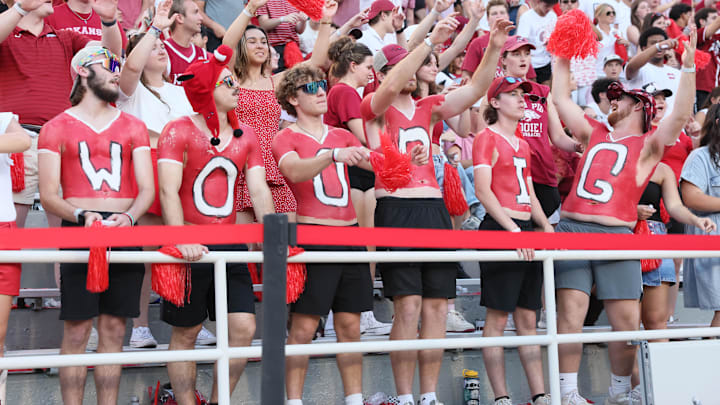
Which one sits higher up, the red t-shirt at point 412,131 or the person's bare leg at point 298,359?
the red t-shirt at point 412,131

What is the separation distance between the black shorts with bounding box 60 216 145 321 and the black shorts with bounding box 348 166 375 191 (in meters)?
1.84

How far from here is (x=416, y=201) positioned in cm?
486

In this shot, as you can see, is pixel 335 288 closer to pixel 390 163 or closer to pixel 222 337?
pixel 390 163

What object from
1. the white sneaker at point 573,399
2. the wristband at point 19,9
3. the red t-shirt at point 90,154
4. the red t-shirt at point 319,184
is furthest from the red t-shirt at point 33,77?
the white sneaker at point 573,399

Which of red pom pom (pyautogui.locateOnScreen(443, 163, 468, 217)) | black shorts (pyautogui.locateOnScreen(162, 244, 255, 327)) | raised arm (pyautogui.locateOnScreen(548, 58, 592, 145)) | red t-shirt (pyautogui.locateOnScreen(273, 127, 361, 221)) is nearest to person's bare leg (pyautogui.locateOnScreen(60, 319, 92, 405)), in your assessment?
black shorts (pyautogui.locateOnScreen(162, 244, 255, 327))

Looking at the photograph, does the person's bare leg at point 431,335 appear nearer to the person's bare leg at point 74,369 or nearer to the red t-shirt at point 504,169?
the red t-shirt at point 504,169

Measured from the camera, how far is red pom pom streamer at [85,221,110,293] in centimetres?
367

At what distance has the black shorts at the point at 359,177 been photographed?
564cm

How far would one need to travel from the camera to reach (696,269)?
5566mm

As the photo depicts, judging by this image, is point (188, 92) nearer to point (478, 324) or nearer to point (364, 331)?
point (364, 331)

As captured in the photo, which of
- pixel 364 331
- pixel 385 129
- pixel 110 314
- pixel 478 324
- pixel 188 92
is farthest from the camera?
pixel 478 324

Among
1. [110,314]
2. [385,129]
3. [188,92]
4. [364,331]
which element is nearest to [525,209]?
[385,129]

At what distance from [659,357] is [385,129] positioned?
2.06 m

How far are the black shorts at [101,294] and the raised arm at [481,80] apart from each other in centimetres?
215
